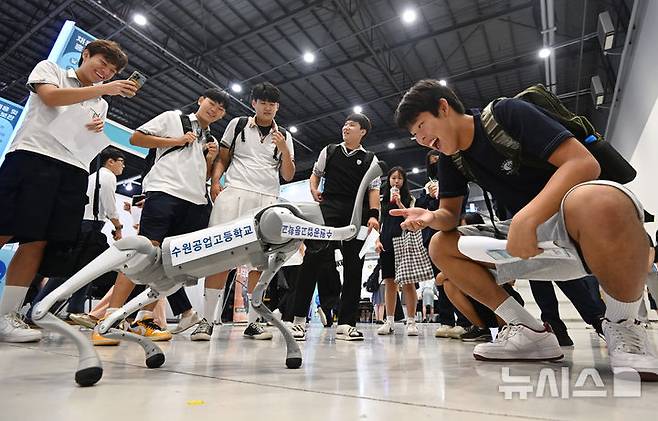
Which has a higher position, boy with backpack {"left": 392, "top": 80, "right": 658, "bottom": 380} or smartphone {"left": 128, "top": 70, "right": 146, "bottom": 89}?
smartphone {"left": 128, "top": 70, "right": 146, "bottom": 89}

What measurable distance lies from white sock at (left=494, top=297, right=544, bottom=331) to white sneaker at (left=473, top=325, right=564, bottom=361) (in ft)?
0.07

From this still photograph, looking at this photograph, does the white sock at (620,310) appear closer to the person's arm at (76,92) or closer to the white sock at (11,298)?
the person's arm at (76,92)

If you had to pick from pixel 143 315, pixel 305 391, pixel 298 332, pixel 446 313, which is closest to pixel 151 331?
pixel 143 315

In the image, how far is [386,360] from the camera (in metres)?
1.48

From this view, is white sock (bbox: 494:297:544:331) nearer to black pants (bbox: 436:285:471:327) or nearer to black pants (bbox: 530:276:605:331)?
black pants (bbox: 530:276:605:331)

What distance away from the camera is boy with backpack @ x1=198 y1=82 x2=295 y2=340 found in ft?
7.63

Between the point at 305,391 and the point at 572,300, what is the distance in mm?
1746

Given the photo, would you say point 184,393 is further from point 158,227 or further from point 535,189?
point 158,227

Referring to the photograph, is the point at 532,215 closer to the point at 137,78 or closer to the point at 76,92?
the point at 137,78

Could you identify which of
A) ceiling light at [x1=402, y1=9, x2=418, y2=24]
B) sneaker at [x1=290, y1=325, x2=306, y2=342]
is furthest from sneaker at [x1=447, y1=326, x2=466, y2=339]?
ceiling light at [x1=402, y1=9, x2=418, y2=24]

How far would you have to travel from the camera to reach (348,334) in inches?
98.0

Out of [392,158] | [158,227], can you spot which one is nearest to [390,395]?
[158,227]

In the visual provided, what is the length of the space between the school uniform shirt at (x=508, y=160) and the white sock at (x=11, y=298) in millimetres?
1912

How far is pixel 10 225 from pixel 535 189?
2069 millimetres
